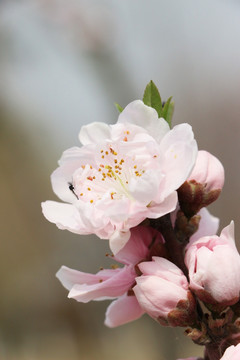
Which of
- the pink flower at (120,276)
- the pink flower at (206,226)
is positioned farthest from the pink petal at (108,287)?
the pink flower at (206,226)

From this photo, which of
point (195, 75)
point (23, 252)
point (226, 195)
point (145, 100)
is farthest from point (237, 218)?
point (145, 100)

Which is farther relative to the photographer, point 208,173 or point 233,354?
point 208,173

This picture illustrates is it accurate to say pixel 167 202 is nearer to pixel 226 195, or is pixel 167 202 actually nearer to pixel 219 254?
pixel 219 254

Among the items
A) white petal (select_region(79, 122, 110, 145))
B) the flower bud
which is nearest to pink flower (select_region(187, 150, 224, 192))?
the flower bud

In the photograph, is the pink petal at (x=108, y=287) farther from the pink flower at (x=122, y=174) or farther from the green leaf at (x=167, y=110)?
the green leaf at (x=167, y=110)

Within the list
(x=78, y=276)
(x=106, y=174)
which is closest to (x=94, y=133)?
(x=106, y=174)

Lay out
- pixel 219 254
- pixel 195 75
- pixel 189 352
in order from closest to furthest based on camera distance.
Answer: pixel 219 254
pixel 189 352
pixel 195 75

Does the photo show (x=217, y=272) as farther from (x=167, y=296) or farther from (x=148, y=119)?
(x=148, y=119)
